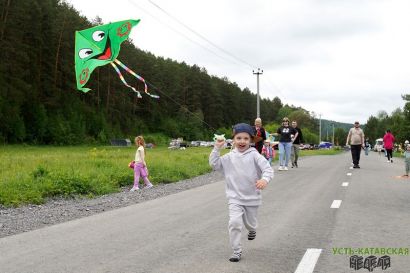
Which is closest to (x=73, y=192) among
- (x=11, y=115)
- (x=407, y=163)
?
(x=407, y=163)

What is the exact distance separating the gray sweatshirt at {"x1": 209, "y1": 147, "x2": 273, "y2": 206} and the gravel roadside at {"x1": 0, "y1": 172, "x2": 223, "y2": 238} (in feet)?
12.7

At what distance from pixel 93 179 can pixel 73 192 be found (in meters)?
1.32

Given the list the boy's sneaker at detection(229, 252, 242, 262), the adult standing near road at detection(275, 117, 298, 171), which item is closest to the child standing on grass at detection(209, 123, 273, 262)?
the boy's sneaker at detection(229, 252, 242, 262)

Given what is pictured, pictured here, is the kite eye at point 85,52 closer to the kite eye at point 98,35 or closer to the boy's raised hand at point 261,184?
the kite eye at point 98,35

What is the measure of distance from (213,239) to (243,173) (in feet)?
4.55

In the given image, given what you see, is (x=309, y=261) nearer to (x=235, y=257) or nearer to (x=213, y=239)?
(x=235, y=257)

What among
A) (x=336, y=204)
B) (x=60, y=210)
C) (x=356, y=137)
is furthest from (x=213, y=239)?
(x=356, y=137)

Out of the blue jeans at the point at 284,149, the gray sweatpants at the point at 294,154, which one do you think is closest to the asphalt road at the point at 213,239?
the blue jeans at the point at 284,149

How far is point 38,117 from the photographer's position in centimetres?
6106

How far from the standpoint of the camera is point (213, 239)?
22.1 ft

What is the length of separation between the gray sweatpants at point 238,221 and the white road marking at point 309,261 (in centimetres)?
68

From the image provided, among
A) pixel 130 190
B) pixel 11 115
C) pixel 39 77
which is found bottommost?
pixel 130 190

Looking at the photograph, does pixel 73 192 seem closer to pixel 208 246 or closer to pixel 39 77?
pixel 208 246

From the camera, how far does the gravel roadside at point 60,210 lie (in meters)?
8.61
